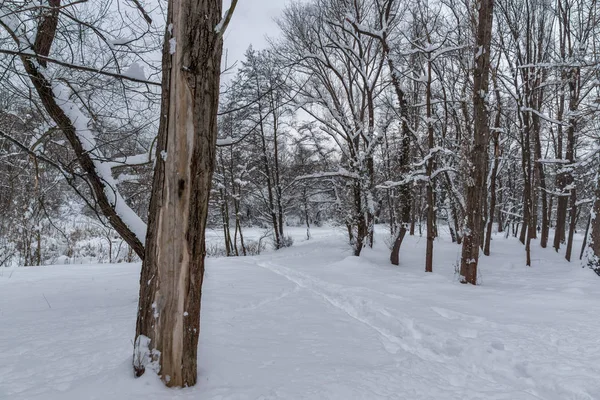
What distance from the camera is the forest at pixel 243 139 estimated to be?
2154mm

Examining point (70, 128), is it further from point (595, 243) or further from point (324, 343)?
Answer: point (595, 243)

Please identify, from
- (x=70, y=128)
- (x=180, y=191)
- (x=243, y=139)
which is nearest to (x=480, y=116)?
(x=243, y=139)

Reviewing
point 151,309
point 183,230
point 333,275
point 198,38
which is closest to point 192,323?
point 151,309

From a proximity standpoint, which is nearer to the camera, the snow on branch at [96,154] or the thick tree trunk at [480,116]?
the snow on branch at [96,154]

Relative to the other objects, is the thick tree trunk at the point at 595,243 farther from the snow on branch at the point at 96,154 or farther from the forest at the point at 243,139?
the snow on branch at the point at 96,154

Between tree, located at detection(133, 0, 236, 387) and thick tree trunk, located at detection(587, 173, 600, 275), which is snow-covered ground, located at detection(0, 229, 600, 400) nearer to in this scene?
tree, located at detection(133, 0, 236, 387)

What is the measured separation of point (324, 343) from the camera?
337 centimetres

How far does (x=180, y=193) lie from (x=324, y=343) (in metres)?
2.15

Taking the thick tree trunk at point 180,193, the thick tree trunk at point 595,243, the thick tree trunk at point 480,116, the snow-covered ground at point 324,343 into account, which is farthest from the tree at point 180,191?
the thick tree trunk at point 595,243

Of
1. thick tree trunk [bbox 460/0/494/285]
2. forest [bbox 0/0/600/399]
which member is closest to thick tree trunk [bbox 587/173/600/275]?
forest [bbox 0/0/600/399]

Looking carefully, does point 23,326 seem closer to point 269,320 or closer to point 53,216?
point 269,320

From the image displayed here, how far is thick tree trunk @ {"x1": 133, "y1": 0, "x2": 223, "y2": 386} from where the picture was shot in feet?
6.90

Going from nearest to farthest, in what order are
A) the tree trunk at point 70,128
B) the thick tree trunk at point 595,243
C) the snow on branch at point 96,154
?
the tree trunk at point 70,128 < the snow on branch at point 96,154 < the thick tree trunk at point 595,243

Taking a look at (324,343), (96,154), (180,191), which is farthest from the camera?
(96,154)
